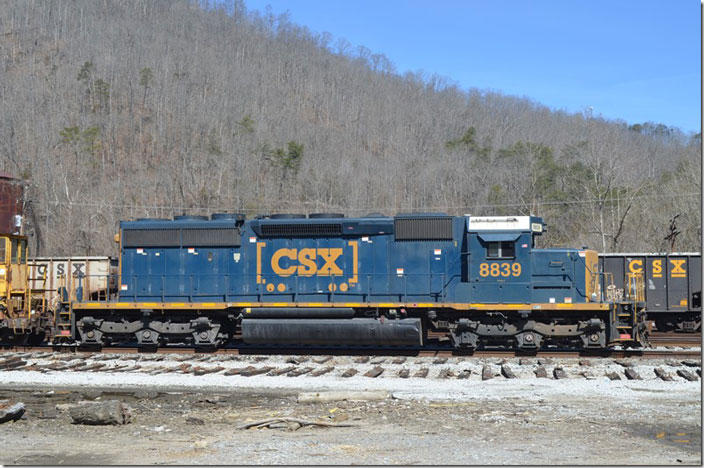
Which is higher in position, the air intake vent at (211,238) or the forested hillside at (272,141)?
the forested hillside at (272,141)

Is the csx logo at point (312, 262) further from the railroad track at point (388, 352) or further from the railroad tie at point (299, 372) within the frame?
the railroad tie at point (299, 372)

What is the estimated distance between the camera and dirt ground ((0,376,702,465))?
803cm

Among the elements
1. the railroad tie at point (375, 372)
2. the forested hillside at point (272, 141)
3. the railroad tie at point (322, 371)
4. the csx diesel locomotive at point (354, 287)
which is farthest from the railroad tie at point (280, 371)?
the forested hillside at point (272, 141)

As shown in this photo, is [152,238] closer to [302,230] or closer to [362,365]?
[302,230]

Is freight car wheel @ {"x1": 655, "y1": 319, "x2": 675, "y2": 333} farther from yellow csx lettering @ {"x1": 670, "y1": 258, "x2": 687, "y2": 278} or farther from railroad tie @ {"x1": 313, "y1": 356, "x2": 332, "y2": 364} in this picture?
railroad tie @ {"x1": 313, "y1": 356, "x2": 332, "y2": 364}

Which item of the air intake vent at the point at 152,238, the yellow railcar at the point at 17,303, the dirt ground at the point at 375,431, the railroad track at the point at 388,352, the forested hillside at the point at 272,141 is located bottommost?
the railroad track at the point at 388,352

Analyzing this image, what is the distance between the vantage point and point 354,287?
1869 centimetres

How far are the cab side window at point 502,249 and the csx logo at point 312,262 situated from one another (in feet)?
11.4

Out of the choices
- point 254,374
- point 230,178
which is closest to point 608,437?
point 254,374

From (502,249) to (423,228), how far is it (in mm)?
2073

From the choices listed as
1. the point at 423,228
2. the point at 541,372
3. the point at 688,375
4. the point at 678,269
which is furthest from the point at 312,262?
the point at 678,269

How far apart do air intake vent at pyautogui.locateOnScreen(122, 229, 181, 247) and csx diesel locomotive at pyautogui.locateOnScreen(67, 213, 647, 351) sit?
3 centimetres

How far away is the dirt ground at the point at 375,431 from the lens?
803 cm

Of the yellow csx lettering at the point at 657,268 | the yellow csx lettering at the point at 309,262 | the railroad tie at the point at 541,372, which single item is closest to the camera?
the railroad tie at the point at 541,372
